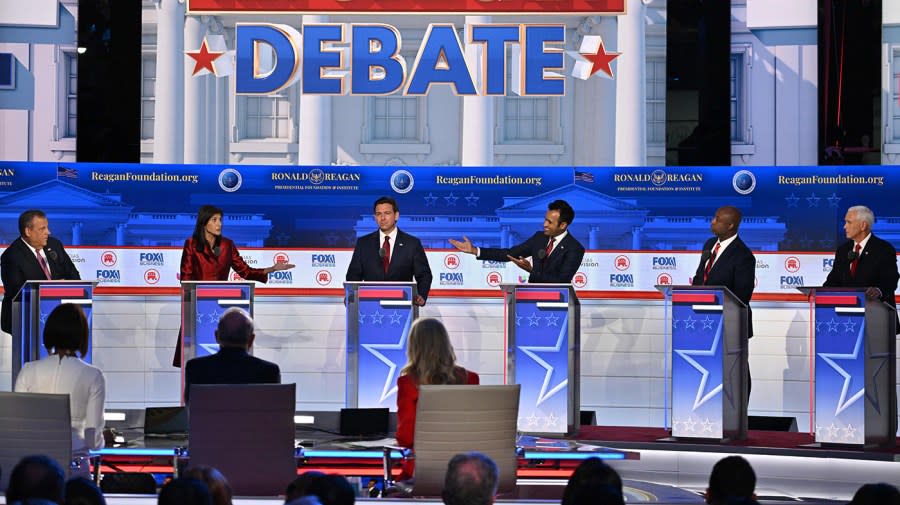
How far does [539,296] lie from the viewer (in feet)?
22.8

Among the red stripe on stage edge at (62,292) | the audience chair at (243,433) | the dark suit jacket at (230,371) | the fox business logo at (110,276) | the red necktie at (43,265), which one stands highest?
the red necktie at (43,265)

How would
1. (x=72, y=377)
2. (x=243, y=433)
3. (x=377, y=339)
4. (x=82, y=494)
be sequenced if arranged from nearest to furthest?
(x=82, y=494), (x=243, y=433), (x=72, y=377), (x=377, y=339)

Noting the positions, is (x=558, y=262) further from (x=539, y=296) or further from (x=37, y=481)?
(x=37, y=481)

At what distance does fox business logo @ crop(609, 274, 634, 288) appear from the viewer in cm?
963

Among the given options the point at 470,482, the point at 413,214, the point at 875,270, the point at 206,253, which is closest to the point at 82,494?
the point at 470,482

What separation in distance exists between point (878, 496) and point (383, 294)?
14.9ft

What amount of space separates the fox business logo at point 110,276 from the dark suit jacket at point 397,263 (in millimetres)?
2654

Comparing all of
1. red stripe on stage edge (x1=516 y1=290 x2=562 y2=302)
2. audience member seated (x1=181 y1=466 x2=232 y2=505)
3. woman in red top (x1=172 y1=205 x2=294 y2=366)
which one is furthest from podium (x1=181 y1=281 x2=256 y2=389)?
audience member seated (x1=181 y1=466 x2=232 y2=505)

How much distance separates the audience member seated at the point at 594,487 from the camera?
286cm

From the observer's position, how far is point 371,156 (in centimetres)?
1009

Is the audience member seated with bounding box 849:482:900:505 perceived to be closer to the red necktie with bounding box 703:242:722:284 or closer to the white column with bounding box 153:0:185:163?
the red necktie with bounding box 703:242:722:284

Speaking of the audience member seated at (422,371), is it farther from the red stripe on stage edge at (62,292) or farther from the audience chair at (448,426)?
the red stripe on stage edge at (62,292)

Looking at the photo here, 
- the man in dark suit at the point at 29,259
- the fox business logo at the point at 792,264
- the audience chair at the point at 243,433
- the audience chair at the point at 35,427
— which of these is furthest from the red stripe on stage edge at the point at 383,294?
the fox business logo at the point at 792,264

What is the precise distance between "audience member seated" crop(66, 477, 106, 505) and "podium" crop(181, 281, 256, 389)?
4.21 meters
